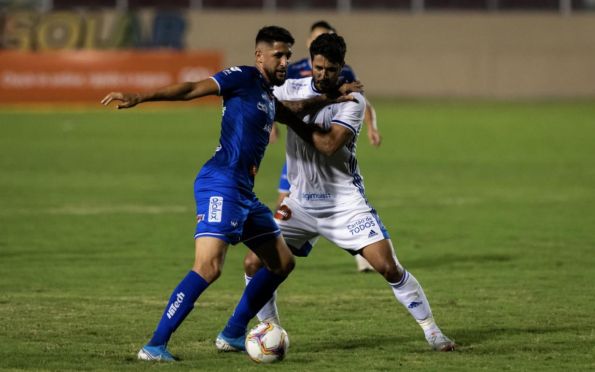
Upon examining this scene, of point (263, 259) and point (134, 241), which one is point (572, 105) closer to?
point (134, 241)

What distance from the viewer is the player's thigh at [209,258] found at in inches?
293

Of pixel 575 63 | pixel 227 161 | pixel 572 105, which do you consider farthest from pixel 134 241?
pixel 575 63

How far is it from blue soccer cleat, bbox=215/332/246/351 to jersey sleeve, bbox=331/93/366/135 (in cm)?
159

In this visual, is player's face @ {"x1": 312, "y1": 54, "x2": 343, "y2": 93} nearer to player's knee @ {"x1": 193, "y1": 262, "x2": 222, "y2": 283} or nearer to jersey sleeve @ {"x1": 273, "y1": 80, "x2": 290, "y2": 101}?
jersey sleeve @ {"x1": 273, "y1": 80, "x2": 290, "y2": 101}

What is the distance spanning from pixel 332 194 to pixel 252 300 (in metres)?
0.95

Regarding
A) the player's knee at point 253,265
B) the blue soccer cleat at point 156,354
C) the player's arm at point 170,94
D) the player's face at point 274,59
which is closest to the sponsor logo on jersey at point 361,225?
the player's knee at point 253,265

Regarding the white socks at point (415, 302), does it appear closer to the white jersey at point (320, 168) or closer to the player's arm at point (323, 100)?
the white jersey at point (320, 168)

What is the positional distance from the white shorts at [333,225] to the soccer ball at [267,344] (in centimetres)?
87

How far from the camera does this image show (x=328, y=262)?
40.4ft

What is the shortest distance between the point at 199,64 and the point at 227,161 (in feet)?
99.5

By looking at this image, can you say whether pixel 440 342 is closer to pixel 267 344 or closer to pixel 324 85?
pixel 267 344

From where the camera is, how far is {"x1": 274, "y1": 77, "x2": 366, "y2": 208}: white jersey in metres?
8.34

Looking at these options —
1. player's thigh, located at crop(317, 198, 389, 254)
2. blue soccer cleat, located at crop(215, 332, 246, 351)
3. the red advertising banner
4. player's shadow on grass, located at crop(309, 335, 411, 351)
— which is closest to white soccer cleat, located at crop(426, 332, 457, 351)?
player's shadow on grass, located at crop(309, 335, 411, 351)

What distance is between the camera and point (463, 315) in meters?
9.34
